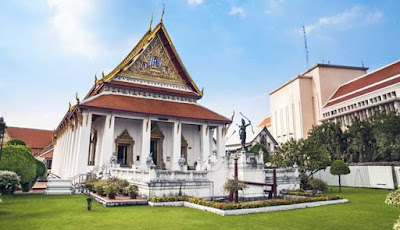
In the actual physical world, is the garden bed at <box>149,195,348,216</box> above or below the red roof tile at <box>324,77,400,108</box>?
below

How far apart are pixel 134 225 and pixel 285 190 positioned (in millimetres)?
9903

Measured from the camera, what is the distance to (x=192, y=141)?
2277 cm

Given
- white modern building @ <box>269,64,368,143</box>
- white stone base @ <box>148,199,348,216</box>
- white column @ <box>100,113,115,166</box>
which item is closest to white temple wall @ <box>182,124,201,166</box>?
white column @ <box>100,113,115,166</box>

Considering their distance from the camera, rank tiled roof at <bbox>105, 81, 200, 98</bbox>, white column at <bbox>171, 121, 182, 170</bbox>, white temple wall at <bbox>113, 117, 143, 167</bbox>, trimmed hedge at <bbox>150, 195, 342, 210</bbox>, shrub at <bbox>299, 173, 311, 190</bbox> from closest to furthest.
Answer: trimmed hedge at <bbox>150, 195, 342, 210</bbox> → shrub at <bbox>299, 173, 311, 190</bbox> → white temple wall at <bbox>113, 117, 143, 167</bbox> → tiled roof at <bbox>105, 81, 200, 98</bbox> → white column at <bbox>171, 121, 182, 170</bbox>

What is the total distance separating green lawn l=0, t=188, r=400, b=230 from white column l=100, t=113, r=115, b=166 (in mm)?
7697

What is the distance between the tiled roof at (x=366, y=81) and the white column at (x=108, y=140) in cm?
2991

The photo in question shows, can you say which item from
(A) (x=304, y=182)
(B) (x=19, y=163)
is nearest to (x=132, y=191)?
(B) (x=19, y=163)

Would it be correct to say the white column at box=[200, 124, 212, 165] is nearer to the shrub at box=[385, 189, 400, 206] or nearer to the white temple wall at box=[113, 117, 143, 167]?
the white temple wall at box=[113, 117, 143, 167]

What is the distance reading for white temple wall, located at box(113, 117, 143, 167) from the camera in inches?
782

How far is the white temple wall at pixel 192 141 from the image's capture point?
22.3 metres

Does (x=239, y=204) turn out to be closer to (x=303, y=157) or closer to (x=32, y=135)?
(x=303, y=157)

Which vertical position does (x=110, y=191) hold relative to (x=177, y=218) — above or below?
above

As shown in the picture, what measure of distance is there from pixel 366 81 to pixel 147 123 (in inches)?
1185

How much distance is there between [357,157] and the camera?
2702cm
